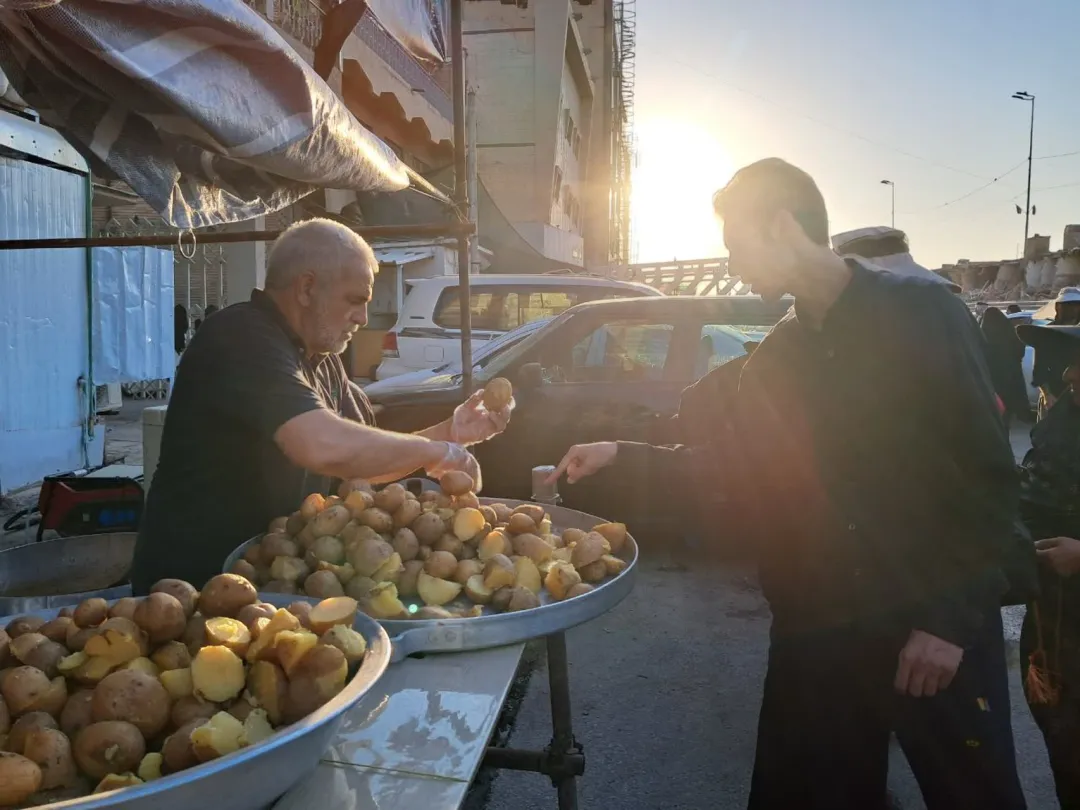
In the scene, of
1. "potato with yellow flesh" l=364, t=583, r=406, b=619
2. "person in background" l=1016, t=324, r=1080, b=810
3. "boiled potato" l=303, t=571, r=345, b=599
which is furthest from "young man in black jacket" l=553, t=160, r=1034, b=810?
"boiled potato" l=303, t=571, r=345, b=599

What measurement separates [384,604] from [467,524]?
0.41 m

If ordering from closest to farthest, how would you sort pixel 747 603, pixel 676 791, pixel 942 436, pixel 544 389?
1. pixel 942 436
2. pixel 676 791
3. pixel 747 603
4. pixel 544 389

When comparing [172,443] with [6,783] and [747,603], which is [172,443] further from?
[747,603]

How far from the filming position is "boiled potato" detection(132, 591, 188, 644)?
1230mm

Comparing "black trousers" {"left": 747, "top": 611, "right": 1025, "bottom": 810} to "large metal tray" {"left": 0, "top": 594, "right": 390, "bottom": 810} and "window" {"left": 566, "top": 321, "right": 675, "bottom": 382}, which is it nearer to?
"large metal tray" {"left": 0, "top": 594, "right": 390, "bottom": 810}

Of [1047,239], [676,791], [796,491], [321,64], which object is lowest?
[676,791]

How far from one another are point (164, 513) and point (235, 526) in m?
0.19

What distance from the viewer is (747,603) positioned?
519cm

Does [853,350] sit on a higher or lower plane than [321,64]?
lower

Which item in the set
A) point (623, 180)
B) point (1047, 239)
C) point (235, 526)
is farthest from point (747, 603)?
point (623, 180)

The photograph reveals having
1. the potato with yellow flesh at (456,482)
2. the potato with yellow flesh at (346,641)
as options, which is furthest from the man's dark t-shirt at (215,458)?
the potato with yellow flesh at (346,641)

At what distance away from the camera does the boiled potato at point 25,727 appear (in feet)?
3.28

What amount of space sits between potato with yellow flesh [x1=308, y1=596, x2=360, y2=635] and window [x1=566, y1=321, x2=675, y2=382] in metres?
4.81

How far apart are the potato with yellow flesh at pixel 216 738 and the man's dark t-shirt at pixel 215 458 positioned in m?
1.06
